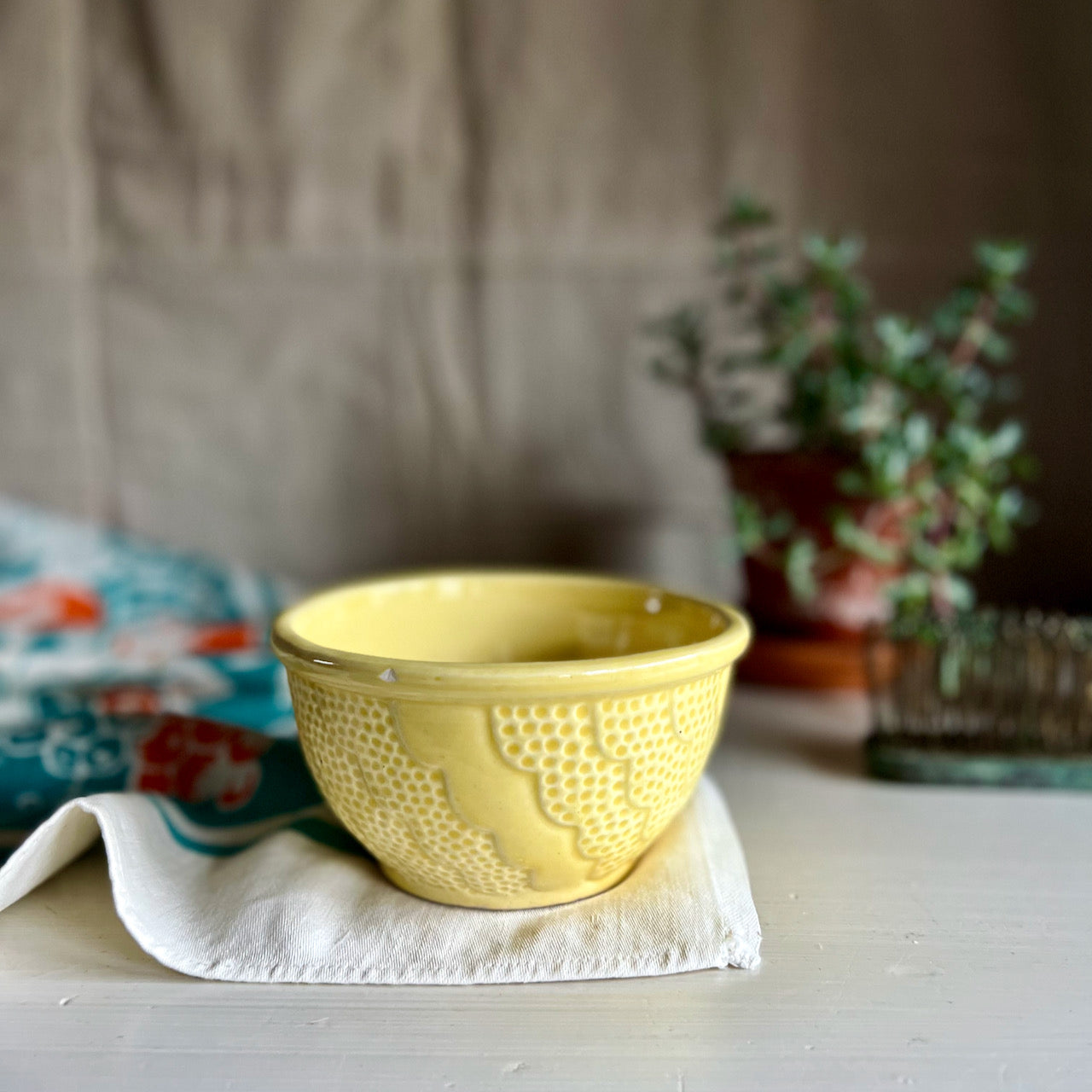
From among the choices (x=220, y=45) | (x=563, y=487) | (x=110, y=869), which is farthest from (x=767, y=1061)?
(x=220, y=45)

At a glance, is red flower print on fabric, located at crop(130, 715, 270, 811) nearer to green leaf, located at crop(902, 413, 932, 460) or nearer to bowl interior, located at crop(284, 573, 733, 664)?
bowl interior, located at crop(284, 573, 733, 664)

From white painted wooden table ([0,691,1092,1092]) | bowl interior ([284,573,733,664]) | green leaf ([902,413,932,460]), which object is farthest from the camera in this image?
green leaf ([902,413,932,460])

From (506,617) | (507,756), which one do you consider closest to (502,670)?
(507,756)

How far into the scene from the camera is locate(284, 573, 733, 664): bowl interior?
1.61 ft

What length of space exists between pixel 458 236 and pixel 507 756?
62 centimetres

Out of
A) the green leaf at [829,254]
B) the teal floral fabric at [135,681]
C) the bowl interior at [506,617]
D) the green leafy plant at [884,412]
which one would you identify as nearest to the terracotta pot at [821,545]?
the green leafy plant at [884,412]

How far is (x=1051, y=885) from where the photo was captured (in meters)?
0.43

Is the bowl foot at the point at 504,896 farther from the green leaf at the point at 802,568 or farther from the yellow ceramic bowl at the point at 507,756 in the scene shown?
the green leaf at the point at 802,568

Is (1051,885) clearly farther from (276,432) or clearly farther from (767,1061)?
(276,432)

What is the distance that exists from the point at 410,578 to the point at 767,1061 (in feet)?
0.94

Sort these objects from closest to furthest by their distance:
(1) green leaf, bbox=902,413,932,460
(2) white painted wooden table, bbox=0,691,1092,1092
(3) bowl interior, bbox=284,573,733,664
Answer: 1. (2) white painted wooden table, bbox=0,691,1092,1092
2. (3) bowl interior, bbox=284,573,733,664
3. (1) green leaf, bbox=902,413,932,460

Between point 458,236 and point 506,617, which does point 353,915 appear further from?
point 458,236

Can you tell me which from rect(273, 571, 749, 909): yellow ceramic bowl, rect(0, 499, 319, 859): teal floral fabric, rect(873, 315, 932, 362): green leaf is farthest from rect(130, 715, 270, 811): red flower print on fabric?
rect(873, 315, 932, 362): green leaf

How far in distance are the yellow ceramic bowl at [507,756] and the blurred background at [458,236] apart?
0.49 meters
